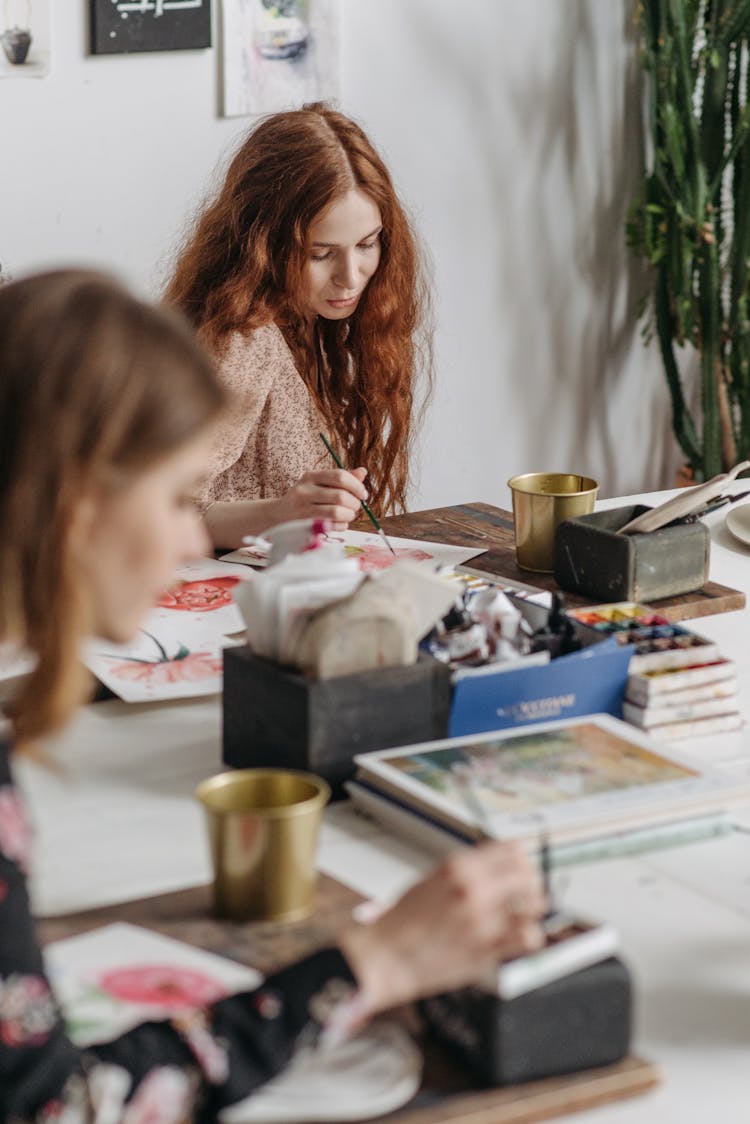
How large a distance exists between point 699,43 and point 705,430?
99 centimetres

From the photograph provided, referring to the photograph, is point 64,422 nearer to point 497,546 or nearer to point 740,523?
point 497,546

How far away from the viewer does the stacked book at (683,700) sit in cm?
143

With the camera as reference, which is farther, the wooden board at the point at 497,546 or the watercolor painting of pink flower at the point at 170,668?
the wooden board at the point at 497,546

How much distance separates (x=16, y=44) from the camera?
297 cm

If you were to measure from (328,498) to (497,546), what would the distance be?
262 mm

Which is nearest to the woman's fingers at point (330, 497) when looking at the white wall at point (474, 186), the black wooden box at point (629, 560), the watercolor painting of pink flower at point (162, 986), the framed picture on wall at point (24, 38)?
the black wooden box at point (629, 560)

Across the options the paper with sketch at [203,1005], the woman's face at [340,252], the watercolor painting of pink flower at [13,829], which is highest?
the woman's face at [340,252]

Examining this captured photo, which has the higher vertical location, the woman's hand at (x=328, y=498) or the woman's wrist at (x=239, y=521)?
the woman's hand at (x=328, y=498)

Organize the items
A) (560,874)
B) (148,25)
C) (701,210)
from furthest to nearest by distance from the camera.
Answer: (701,210)
(148,25)
(560,874)

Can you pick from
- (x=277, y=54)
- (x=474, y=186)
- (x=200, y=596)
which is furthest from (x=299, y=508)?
(x=474, y=186)

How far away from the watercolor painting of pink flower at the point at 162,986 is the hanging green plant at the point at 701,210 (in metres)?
2.96

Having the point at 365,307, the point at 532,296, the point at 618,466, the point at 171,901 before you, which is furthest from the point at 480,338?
the point at 171,901

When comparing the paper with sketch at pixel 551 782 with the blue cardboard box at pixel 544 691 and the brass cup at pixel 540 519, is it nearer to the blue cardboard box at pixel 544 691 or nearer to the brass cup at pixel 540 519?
the blue cardboard box at pixel 544 691

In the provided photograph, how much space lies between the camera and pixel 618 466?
4180 mm
